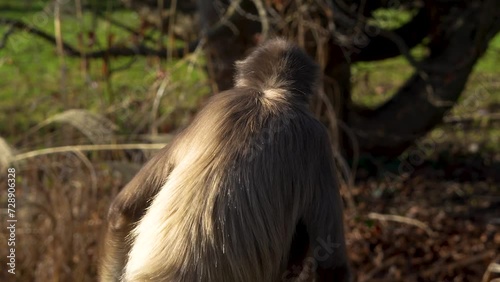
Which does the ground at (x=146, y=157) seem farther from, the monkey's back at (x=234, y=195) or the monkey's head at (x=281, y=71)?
the monkey's back at (x=234, y=195)

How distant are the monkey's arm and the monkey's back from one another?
99 millimetres

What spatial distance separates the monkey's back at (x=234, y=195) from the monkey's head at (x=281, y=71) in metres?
0.08

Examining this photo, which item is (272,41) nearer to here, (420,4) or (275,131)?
(275,131)

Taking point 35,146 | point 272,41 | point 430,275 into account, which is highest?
point 272,41

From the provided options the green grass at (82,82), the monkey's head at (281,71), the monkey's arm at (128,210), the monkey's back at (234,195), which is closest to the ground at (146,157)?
the green grass at (82,82)

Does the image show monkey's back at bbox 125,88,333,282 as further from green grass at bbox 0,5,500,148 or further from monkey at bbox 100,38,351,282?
green grass at bbox 0,5,500,148

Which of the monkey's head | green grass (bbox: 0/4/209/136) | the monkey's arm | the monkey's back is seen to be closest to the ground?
green grass (bbox: 0/4/209/136)

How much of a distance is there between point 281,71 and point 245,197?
0.58 metres

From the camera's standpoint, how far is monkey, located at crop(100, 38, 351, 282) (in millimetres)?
2820

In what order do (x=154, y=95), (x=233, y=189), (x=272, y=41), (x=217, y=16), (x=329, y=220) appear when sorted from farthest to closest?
(x=217, y=16) < (x=154, y=95) < (x=272, y=41) < (x=329, y=220) < (x=233, y=189)

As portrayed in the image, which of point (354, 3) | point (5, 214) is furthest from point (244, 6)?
point (5, 214)

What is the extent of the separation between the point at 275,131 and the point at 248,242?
1.32ft

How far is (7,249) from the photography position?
5.07 meters

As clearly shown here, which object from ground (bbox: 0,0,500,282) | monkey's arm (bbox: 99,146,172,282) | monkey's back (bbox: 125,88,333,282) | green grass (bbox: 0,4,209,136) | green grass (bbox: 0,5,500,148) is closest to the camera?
monkey's back (bbox: 125,88,333,282)
